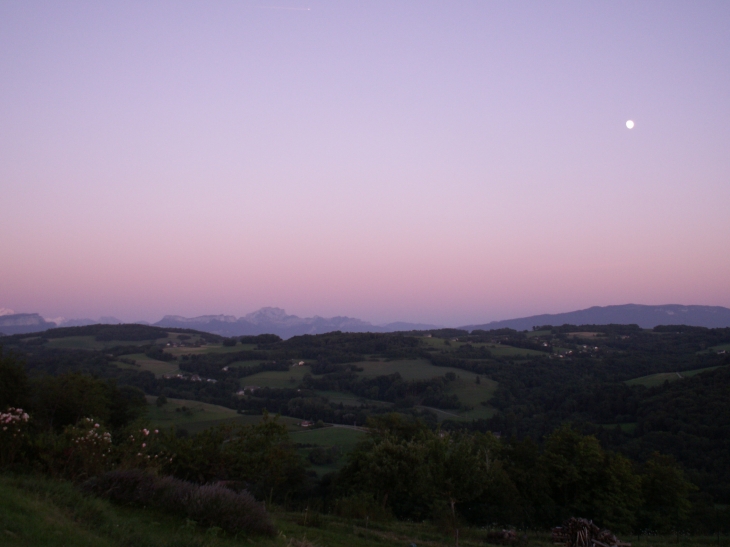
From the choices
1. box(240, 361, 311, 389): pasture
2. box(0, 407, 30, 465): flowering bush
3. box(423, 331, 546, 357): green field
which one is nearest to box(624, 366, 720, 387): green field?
box(423, 331, 546, 357): green field

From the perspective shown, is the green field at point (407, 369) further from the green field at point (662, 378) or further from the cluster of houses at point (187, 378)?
the green field at point (662, 378)

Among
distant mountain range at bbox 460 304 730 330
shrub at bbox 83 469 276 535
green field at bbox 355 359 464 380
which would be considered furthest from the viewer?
distant mountain range at bbox 460 304 730 330

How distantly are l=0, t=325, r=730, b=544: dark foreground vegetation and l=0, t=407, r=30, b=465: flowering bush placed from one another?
0.04 metres

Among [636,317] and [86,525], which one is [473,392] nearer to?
[86,525]

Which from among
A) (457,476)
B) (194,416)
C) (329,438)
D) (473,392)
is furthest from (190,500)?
(473,392)

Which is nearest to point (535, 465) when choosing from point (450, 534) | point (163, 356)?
point (450, 534)

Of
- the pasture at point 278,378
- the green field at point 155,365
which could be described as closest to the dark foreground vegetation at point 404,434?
the green field at point 155,365

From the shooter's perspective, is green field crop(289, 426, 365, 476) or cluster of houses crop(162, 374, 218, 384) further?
cluster of houses crop(162, 374, 218, 384)

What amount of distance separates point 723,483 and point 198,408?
52028mm

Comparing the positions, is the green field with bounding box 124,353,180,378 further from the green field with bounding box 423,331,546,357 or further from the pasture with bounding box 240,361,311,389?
the green field with bounding box 423,331,546,357

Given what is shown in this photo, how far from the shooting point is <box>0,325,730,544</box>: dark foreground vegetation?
9.95 m

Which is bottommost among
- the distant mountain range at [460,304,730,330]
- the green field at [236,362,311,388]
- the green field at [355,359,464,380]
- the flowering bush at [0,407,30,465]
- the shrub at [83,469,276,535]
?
the green field at [236,362,311,388]

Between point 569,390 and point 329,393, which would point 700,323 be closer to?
point 569,390

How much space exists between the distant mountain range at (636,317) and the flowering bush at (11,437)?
16569 cm
